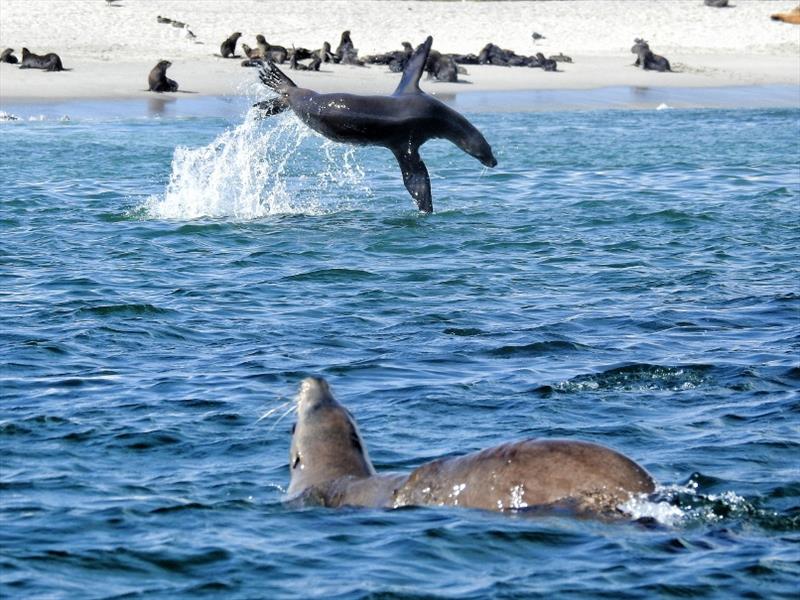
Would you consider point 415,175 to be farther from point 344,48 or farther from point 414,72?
point 344,48

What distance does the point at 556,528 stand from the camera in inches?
237

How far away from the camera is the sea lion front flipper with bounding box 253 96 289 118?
1585cm

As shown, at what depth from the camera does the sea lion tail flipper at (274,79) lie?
1612cm

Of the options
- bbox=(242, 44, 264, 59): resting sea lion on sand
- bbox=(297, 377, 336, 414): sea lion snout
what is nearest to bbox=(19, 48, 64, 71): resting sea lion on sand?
bbox=(242, 44, 264, 59): resting sea lion on sand

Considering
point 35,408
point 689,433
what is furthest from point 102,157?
point 689,433

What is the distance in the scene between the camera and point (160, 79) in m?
31.1

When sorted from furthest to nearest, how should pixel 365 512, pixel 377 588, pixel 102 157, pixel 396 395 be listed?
pixel 102 157
pixel 396 395
pixel 365 512
pixel 377 588

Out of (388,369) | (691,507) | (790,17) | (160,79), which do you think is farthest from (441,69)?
(691,507)

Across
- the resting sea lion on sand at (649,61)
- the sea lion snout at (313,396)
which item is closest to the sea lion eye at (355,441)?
the sea lion snout at (313,396)

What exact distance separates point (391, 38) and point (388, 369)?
34.0m

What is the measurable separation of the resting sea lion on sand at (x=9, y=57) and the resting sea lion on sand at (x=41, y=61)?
1.83 ft

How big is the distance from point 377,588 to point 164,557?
3.27 feet

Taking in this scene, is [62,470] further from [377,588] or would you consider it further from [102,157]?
[102,157]

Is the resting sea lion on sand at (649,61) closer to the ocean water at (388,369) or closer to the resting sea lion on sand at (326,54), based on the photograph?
the resting sea lion on sand at (326,54)
